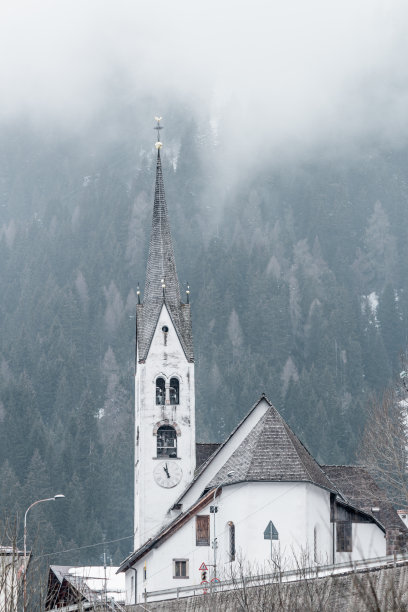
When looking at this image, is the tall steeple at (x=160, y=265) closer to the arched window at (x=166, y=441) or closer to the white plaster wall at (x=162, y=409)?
the white plaster wall at (x=162, y=409)

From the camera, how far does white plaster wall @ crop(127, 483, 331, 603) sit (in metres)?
65.3

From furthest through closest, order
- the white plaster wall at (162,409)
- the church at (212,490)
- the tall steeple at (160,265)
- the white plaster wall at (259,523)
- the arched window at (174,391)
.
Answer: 1. the tall steeple at (160,265)
2. the arched window at (174,391)
3. the white plaster wall at (162,409)
4. the church at (212,490)
5. the white plaster wall at (259,523)

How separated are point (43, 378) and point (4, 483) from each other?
5198 centimetres

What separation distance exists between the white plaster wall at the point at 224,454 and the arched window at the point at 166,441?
301cm

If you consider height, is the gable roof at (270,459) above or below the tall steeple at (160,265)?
below

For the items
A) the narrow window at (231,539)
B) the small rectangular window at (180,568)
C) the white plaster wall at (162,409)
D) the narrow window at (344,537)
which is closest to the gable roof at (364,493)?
the narrow window at (344,537)

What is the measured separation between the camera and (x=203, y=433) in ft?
520

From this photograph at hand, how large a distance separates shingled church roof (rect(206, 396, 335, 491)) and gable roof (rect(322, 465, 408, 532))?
4.56 m

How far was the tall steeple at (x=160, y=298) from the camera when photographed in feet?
266

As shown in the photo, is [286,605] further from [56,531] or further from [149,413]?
[56,531]

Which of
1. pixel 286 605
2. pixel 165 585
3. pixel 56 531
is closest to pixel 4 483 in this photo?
pixel 56 531

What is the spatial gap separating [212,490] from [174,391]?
41.1ft

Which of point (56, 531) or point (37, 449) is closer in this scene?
point (56, 531)

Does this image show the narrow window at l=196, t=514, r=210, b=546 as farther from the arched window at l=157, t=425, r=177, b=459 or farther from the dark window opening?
the arched window at l=157, t=425, r=177, b=459
